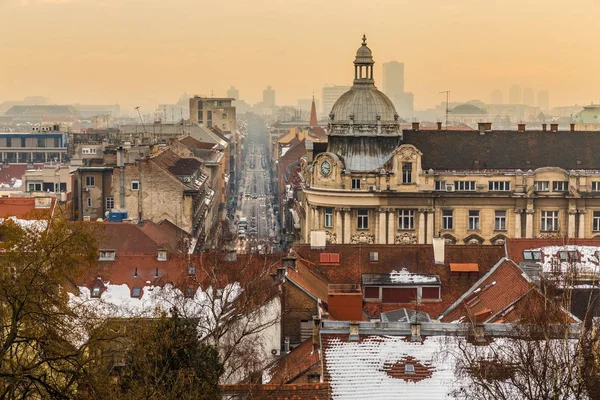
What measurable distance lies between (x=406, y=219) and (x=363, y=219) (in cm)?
403

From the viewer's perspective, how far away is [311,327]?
196 ft

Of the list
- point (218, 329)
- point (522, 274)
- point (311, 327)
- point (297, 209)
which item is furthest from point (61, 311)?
point (297, 209)

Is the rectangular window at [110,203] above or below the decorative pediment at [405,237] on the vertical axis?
above

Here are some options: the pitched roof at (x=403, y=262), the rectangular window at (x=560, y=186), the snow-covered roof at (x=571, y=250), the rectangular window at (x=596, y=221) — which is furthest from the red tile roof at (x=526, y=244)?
the rectangular window at (x=596, y=221)

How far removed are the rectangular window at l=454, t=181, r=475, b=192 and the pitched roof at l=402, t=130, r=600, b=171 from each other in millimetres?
1484

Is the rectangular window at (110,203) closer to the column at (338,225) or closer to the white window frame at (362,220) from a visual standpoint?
the column at (338,225)

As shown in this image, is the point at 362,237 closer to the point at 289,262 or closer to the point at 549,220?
the point at 549,220

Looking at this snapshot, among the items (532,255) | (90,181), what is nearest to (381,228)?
(90,181)

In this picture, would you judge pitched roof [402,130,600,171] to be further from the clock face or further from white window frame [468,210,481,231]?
the clock face

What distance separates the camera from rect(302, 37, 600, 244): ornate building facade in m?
110

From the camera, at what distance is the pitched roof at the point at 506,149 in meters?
112

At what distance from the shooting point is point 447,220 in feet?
365

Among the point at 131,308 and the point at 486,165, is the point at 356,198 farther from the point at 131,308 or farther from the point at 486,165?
the point at 131,308

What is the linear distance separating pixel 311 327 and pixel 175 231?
47359 millimetres
